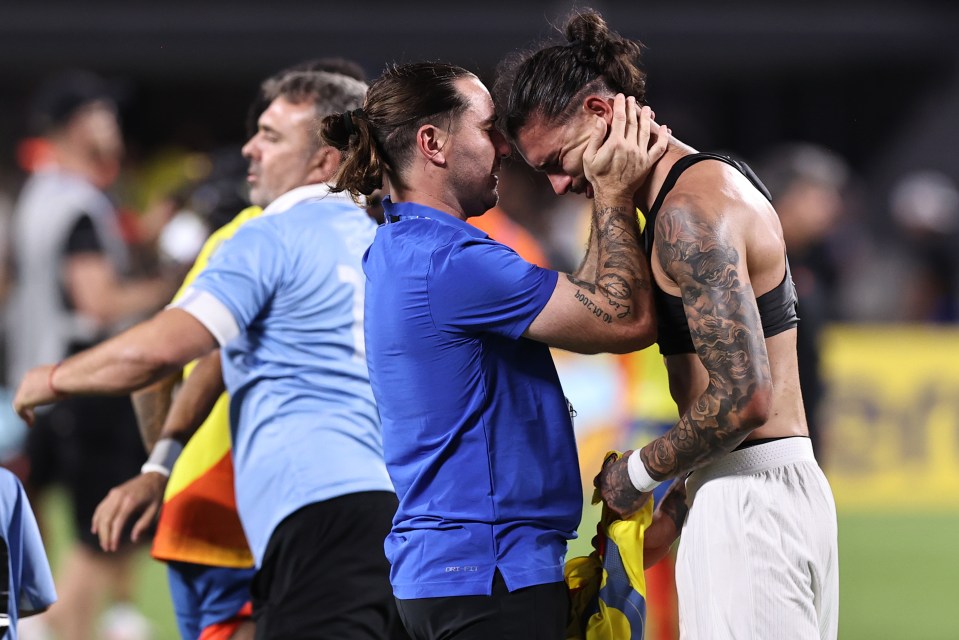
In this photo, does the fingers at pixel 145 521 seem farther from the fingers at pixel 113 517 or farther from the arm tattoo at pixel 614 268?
the arm tattoo at pixel 614 268

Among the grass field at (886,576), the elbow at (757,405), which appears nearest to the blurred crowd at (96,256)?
the grass field at (886,576)

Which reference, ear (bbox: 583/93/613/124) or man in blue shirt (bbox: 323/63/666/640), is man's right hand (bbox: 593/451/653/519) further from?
ear (bbox: 583/93/613/124)

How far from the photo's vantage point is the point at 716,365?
116 inches

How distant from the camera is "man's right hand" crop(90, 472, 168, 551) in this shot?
404 cm

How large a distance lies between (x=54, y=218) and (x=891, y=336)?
8.07 metres

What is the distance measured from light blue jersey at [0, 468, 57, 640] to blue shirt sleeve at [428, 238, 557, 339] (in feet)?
4.37

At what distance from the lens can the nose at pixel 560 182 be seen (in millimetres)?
3267

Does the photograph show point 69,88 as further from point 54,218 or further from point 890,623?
point 890,623

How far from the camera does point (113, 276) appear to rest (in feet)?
21.6

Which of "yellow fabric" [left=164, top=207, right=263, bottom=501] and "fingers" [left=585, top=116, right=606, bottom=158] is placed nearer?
"fingers" [left=585, top=116, right=606, bottom=158]

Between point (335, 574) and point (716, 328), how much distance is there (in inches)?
60.6

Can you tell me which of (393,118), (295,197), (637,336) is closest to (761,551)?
(637,336)

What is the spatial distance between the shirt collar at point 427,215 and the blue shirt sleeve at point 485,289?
13cm

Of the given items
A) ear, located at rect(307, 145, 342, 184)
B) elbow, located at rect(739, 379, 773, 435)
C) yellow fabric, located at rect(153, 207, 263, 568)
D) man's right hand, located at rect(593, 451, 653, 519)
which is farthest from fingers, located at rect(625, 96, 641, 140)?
yellow fabric, located at rect(153, 207, 263, 568)
